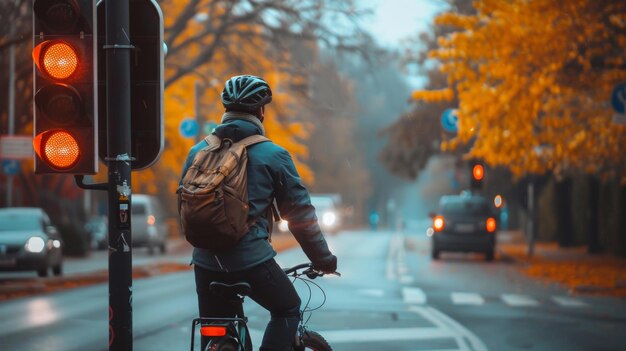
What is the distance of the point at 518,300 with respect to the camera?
55.5 feet

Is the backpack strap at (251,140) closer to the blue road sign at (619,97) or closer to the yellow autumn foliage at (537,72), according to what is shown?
the blue road sign at (619,97)

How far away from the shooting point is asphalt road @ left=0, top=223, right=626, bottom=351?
36.2 ft

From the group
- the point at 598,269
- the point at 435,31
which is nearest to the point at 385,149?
the point at 435,31

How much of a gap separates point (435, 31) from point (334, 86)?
373 inches

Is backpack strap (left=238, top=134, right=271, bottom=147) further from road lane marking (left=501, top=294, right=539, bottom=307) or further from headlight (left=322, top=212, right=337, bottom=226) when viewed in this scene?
headlight (left=322, top=212, right=337, bottom=226)

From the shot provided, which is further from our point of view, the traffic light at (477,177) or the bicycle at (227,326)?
the traffic light at (477,177)

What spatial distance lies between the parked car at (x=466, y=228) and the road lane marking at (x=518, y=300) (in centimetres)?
1177

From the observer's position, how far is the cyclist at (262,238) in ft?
16.6

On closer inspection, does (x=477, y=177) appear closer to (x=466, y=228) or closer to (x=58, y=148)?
(x=466, y=228)

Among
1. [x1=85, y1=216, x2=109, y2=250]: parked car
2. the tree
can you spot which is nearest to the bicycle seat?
the tree

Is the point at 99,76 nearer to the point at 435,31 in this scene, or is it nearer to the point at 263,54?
the point at 263,54

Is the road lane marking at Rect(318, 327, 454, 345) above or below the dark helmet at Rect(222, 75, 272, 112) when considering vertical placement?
below

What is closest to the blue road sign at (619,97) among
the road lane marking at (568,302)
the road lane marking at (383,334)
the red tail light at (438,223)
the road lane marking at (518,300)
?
the road lane marking at (568,302)

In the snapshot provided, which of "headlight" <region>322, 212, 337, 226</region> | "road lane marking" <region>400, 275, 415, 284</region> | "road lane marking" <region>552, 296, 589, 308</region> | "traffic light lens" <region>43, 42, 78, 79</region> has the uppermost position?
"headlight" <region>322, 212, 337, 226</region>
